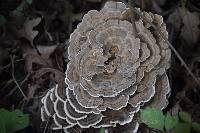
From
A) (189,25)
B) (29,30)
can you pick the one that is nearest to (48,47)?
(29,30)

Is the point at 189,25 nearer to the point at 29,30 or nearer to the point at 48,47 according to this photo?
the point at 48,47

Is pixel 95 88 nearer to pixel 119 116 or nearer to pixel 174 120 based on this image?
pixel 119 116

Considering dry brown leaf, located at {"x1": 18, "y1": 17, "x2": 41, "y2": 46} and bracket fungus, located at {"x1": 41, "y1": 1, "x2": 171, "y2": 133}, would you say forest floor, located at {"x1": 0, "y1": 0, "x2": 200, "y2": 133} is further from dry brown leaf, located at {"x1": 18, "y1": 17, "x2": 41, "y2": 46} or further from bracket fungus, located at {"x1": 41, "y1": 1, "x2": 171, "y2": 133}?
bracket fungus, located at {"x1": 41, "y1": 1, "x2": 171, "y2": 133}

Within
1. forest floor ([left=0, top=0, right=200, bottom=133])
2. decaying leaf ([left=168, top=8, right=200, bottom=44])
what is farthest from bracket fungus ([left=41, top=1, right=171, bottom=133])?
decaying leaf ([left=168, top=8, right=200, bottom=44])

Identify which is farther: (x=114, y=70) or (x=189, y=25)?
(x=189, y=25)

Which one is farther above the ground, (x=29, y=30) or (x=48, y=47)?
(x=29, y=30)

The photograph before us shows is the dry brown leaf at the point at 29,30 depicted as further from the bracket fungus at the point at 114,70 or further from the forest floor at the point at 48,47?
the bracket fungus at the point at 114,70

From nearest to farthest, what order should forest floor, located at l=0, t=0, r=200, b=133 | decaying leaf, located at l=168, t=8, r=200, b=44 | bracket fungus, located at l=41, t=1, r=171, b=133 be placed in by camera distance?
bracket fungus, located at l=41, t=1, r=171, b=133 → forest floor, located at l=0, t=0, r=200, b=133 → decaying leaf, located at l=168, t=8, r=200, b=44

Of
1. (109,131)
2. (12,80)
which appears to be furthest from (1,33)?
(109,131)

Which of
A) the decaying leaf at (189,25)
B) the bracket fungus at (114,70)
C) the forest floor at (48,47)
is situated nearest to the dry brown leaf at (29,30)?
the forest floor at (48,47)
